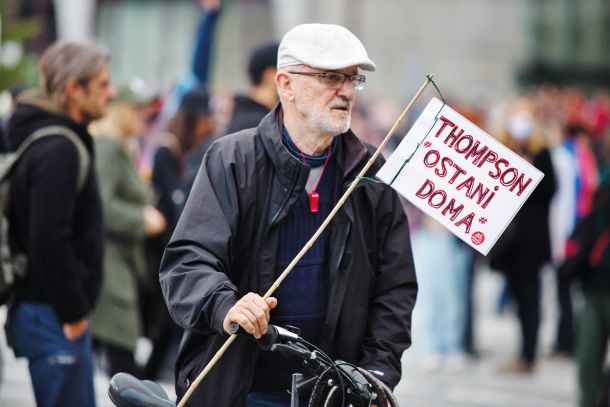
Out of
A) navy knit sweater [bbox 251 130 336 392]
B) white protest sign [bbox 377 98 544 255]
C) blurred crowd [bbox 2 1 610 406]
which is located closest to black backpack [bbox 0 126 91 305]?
blurred crowd [bbox 2 1 610 406]

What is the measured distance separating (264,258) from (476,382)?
6235 millimetres

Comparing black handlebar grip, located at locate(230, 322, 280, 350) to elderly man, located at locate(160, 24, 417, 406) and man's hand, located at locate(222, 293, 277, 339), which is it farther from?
elderly man, located at locate(160, 24, 417, 406)

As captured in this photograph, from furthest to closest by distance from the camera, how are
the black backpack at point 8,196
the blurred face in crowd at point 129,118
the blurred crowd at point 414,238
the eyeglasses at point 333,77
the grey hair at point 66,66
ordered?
1. the blurred face in crowd at point 129,118
2. the blurred crowd at point 414,238
3. the grey hair at point 66,66
4. the black backpack at point 8,196
5. the eyeglasses at point 333,77

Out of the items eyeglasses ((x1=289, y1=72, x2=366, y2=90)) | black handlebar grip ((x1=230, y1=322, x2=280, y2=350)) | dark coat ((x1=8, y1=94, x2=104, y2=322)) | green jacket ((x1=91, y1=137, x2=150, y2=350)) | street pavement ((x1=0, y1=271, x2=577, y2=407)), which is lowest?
street pavement ((x1=0, y1=271, x2=577, y2=407))

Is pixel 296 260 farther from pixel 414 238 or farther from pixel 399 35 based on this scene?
pixel 399 35

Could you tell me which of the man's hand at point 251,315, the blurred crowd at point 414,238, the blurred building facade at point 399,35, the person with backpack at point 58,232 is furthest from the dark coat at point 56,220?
the blurred building facade at point 399,35

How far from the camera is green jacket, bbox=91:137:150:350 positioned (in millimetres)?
6953

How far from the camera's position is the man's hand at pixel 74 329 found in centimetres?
513

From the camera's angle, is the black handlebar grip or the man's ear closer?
the black handlebar grip

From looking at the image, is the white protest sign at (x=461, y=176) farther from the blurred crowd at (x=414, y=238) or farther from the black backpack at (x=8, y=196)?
the blurred crowd at (x=414, y=238)

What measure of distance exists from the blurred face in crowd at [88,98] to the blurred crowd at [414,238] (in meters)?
0.83

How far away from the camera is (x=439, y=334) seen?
35.2 ft

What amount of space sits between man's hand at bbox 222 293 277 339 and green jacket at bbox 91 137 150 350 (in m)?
3.40

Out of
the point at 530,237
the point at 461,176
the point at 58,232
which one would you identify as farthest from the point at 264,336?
the point at 530,237
